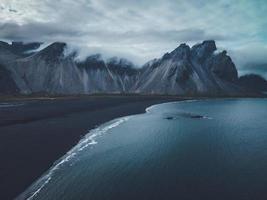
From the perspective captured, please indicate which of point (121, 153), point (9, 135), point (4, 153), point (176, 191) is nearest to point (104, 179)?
point (176, 191)

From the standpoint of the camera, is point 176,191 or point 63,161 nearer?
point 176,191

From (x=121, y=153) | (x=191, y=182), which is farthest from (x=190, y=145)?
(x=191, y=182)

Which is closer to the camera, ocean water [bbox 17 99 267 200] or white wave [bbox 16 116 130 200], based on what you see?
ocean water [bbox 17 99 267 200]

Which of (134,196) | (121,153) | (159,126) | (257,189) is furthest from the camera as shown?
(159,126)

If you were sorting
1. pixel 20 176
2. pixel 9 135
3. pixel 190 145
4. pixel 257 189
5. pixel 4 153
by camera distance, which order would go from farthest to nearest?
pixel 9 135
pixel 190 145
pixel 4 153
pixel 20 176
pixel 257 189

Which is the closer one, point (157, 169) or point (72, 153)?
point (157, 169)

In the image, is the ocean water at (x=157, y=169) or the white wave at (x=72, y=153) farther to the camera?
the white wave at (x=72, y=153)

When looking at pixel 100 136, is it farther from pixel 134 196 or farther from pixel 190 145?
pixel 134 196
